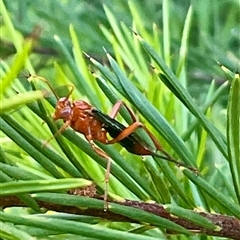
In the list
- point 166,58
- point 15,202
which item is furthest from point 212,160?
point 15,202

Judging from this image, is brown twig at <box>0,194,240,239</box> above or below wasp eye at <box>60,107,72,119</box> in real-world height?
below

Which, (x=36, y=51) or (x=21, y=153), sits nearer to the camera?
(x=21, y=153)

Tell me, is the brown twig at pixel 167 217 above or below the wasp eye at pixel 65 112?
below

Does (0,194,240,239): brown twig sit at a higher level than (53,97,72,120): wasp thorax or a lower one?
lower

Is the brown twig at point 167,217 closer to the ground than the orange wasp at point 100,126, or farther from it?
closer to the ground

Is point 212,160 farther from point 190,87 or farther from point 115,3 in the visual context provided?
point 115,3

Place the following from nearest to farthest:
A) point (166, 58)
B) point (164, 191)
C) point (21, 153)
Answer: point (164, 191) → point (21, 153) → point (166, 58)

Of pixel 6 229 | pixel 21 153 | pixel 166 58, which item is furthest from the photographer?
pixel 166 58

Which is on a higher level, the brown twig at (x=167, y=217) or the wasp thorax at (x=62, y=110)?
the wasp thorax at (x=62, y=110)
